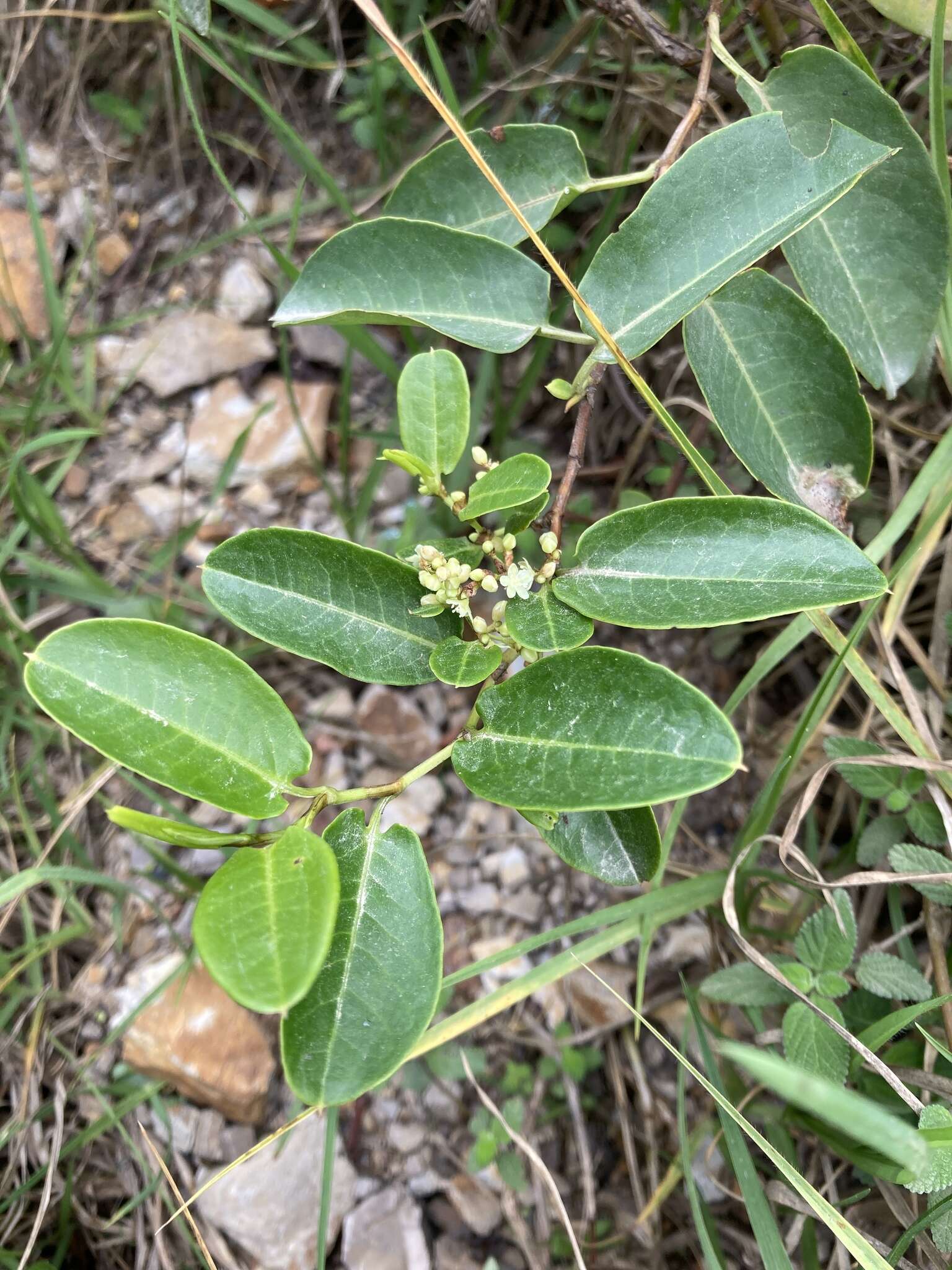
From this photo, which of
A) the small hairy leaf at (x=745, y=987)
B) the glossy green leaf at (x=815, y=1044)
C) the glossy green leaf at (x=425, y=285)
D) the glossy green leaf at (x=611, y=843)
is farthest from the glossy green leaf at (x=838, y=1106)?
the glossy green leaf at (x=425, y=285)

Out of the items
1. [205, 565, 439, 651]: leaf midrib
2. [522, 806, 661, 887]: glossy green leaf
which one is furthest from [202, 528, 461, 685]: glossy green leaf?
[522, 806, 661, 887]: glossy green leaf

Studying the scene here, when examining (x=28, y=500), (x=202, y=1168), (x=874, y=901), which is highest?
(x=28, y=500)

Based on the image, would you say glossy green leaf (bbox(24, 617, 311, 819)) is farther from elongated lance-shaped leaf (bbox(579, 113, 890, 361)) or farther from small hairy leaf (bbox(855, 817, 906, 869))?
small hairy leaf (bbox(855, 817, 906, 869))

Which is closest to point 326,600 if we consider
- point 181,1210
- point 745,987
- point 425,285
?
point 425,285

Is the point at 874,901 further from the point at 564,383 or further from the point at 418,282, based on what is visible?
the point at 418,282

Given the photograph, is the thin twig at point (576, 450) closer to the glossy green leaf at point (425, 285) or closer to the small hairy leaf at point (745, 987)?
the glossy green leaf at point (425, 285)

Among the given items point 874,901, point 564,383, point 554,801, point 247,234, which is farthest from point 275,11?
point 874,901

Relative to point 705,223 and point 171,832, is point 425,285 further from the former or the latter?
point 171,832
